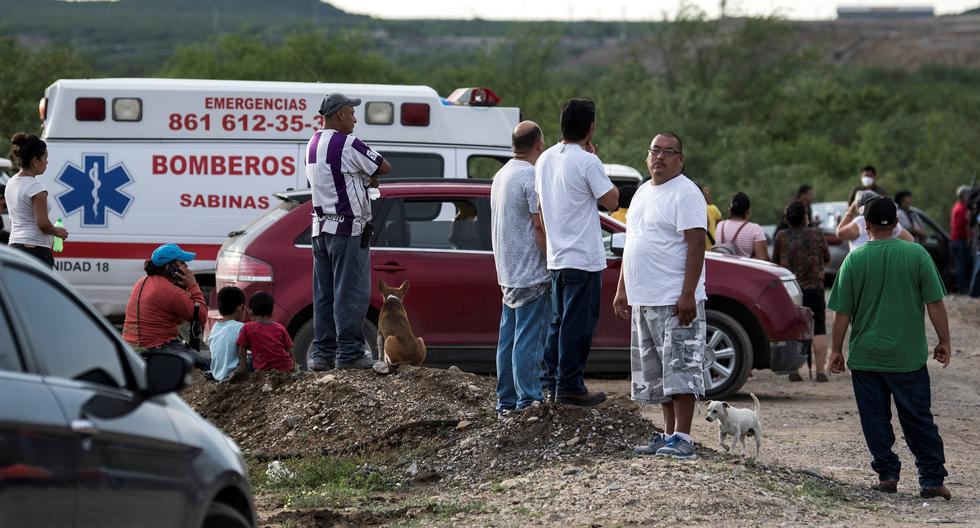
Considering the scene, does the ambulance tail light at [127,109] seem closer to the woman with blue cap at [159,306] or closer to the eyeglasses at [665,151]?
the woman with blue cap at [159,306]

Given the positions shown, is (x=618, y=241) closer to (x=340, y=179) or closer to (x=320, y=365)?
(x=340, y=179)

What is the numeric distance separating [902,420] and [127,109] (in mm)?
8108

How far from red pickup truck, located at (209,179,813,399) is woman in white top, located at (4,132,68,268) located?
142 cm

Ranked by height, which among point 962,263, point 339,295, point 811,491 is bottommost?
point 811,491

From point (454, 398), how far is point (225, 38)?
162 feet

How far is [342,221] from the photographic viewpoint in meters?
9.96

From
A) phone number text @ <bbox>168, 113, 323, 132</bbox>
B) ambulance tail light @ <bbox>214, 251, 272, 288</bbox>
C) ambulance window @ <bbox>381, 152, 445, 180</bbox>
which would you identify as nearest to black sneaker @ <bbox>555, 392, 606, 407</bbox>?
ambulance tail light @ <bbox>214, 251, 272, 288</bbox>

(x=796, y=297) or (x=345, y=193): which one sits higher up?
(x=345, y=193)

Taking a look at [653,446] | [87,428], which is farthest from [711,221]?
[87,428]

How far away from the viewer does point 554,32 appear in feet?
191

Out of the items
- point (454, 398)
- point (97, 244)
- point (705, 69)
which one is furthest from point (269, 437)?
point (705, 69)

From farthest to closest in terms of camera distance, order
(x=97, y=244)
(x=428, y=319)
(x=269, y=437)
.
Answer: (x=97, y=244) < (x=428, y=319) < (x=269, y=437)

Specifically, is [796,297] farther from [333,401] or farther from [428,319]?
[333,401]

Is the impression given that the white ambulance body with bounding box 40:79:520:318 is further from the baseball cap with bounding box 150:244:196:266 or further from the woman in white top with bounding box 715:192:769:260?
the baseball cap with bounding box 150:244:196:266
